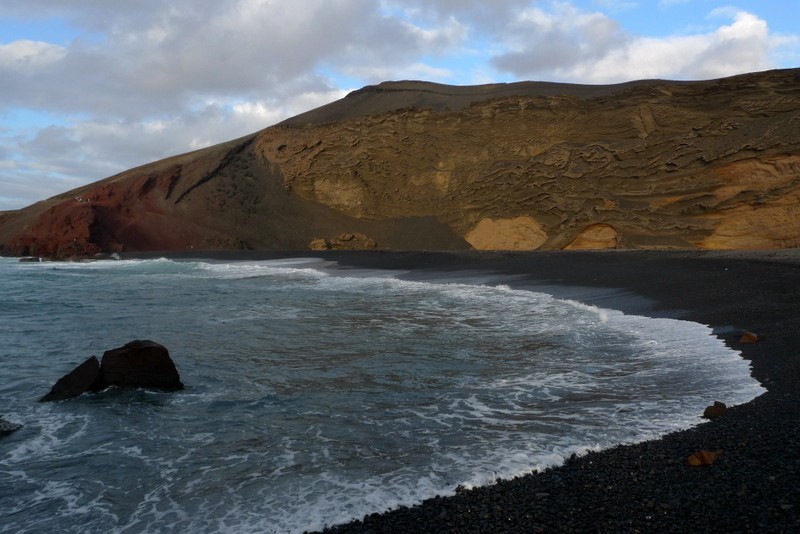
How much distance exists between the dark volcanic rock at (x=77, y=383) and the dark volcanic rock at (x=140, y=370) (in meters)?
0.11

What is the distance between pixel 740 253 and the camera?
15031mm

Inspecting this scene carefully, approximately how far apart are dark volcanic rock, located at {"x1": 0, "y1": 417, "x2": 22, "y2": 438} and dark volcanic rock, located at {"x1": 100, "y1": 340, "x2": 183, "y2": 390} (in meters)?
1.22

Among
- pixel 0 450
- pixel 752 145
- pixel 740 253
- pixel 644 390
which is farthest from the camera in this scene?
pixel 752 145

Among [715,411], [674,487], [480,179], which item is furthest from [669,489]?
[480,179]

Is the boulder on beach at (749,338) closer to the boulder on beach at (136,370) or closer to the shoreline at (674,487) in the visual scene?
the shoreline at (674,487)

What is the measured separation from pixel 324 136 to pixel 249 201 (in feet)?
21.8

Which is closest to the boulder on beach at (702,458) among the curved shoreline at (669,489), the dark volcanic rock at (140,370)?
the curved shoreline at (669,489)

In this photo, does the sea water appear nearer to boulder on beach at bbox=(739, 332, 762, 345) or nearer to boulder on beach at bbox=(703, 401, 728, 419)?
boulder on beach at bbox=(703, 401, 728, 419)

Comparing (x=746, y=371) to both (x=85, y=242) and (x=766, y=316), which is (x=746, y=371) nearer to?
(x=766, y=316)

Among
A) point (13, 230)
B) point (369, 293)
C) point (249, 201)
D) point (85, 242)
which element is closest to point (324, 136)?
point (249, 201)

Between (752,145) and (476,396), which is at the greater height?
(752,145)

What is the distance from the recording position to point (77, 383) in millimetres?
6133

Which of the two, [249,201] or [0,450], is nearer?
[0,450]

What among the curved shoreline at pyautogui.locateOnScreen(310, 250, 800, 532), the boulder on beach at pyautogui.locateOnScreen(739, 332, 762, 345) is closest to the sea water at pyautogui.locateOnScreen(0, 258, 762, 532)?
the curved shoreline at pyautogui.locateOnScreen(310, 250, 800, 532)
